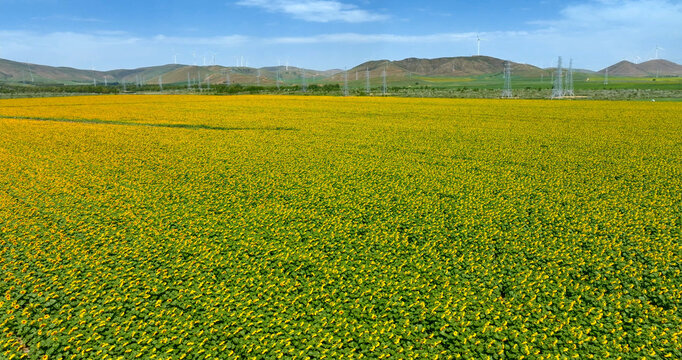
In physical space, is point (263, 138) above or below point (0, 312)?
above

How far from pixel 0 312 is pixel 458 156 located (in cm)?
1643

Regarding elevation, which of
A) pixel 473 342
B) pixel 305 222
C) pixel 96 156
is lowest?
pixel 473 342

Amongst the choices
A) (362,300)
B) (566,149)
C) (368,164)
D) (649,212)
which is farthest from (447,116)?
(362,300)

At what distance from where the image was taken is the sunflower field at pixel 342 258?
601 centimetres

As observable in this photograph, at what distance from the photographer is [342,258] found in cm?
846

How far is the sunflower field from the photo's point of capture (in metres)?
6.01

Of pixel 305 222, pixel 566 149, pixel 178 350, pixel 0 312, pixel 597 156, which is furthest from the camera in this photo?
pixel 566 149

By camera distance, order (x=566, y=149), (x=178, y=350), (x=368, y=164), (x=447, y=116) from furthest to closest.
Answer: (x=447, y=116)
(x=566, y=149)
(x=368, y=164)
(x=178, y=350)

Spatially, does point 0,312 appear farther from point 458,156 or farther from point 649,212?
point 458,156

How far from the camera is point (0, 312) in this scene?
6.64m

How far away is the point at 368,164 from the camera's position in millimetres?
17062

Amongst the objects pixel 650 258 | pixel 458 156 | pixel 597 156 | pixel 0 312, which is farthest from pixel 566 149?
pixel 0 312

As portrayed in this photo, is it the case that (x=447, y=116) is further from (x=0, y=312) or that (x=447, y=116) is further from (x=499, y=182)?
(x=0, y=312)

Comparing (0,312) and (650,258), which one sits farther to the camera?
(650,258)
